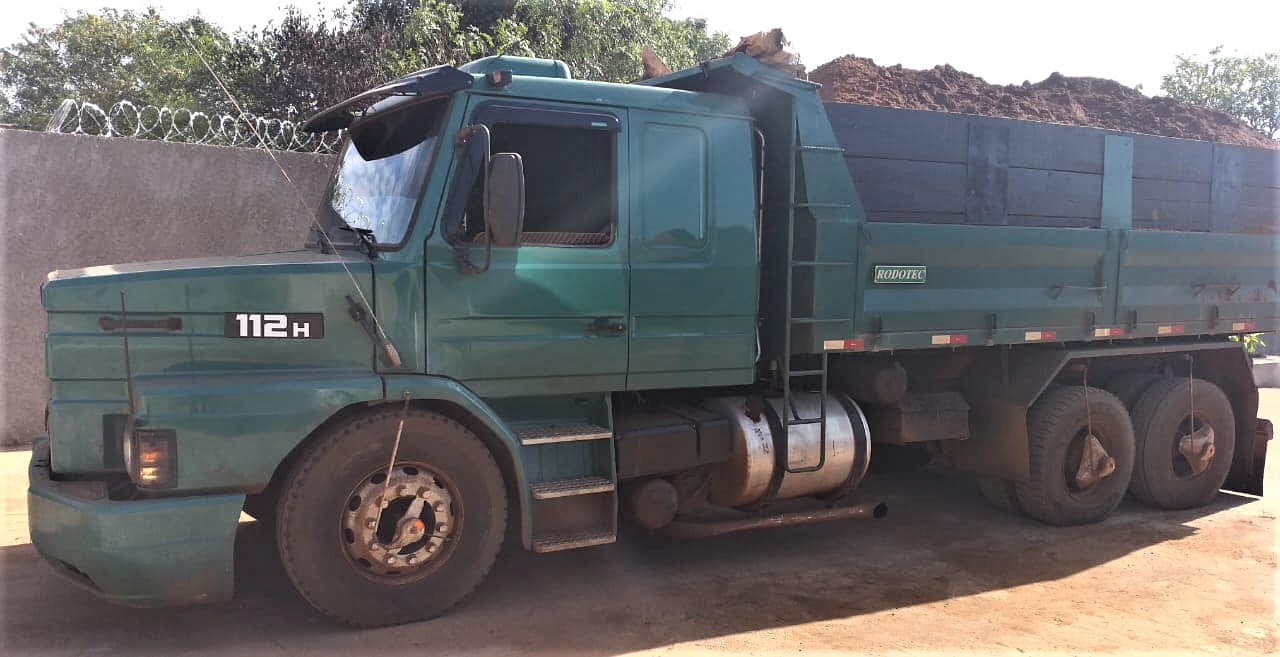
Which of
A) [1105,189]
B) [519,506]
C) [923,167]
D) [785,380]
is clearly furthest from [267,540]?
[1105,189]

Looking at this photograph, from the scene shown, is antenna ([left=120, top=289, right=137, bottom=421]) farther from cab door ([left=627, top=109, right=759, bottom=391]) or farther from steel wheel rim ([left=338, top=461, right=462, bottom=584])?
cab door ([left=627, top=109, right=759, bottom=391])

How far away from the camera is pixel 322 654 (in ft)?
13.1

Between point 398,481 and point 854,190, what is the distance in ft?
9.85

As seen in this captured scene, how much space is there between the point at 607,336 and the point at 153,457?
209cm

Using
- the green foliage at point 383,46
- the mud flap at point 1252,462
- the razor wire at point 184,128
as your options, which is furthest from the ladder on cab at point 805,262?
the green foliage at point 383,46

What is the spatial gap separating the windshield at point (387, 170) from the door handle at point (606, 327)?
→ 3.33 ft

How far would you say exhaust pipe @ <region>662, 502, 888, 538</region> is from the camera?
5152mm

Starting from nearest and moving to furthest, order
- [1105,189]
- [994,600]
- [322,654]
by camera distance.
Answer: [322,654]
[994,600]
[1105,189]

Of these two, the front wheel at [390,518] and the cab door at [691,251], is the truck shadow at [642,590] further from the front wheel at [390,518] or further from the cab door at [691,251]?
the cab door at [691,251]

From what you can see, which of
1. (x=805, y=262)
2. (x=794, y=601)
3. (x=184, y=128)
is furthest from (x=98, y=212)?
(x=794, y=601)

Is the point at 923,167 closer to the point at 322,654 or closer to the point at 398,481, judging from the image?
the point at 398,481

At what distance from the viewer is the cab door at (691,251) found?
4828 mm

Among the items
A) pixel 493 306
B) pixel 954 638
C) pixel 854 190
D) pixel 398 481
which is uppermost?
pixel 854 190

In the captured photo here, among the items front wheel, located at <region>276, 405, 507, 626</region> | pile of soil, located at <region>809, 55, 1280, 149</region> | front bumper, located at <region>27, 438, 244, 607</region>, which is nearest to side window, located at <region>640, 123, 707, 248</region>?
front wheel, located at <region>276, 405, 507, 626</region>
